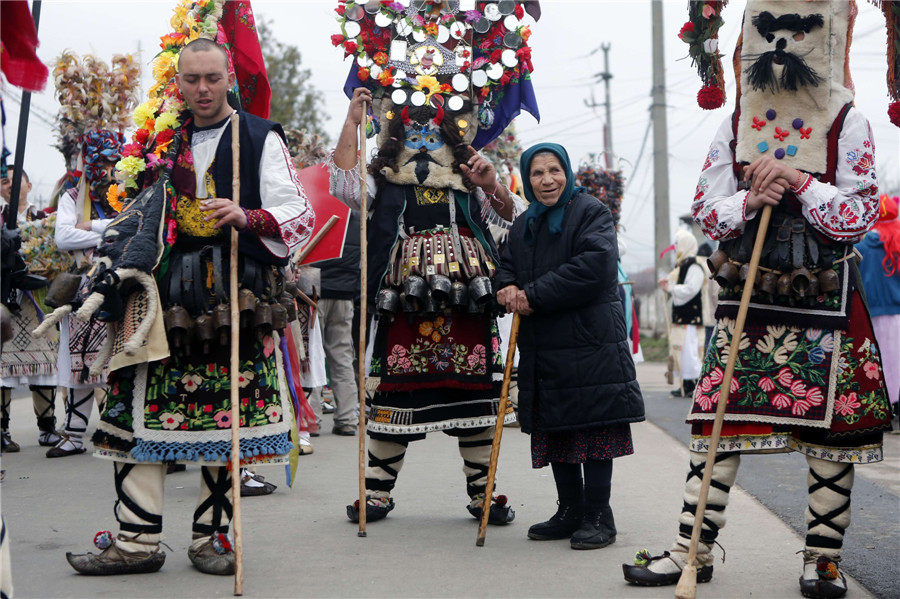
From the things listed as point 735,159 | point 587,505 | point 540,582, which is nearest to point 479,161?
point 735,159

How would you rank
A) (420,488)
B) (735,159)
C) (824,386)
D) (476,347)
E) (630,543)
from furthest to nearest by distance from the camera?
1. (420,488)
2. (476,347)
3. (630,543)
4. (735,159)
5. (824,386)

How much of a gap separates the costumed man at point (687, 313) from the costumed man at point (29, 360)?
726 centimetres

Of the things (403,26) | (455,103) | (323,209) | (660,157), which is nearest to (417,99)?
(455,103)

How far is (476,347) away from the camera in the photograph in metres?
5.18

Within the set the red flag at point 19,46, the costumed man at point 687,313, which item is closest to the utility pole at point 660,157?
the costumed man at point 687,313

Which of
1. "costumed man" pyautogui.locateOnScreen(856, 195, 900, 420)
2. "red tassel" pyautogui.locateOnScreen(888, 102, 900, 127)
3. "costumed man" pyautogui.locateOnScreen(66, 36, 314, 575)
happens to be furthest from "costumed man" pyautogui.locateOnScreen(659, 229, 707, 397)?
"costumed man" pyautogui.locateOnScreen(66, 36, 314, 575)

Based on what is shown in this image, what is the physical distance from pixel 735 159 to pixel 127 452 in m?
2.82

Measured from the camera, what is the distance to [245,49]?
16.4 ft

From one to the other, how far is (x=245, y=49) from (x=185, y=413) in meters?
1.86

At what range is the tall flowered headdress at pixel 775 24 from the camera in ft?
13.2

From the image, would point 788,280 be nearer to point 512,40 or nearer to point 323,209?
point 512,40

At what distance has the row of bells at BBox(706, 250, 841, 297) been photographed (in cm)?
391

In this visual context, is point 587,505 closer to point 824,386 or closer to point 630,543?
point 630,543

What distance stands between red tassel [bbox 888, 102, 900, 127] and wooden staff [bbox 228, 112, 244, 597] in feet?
8.86
